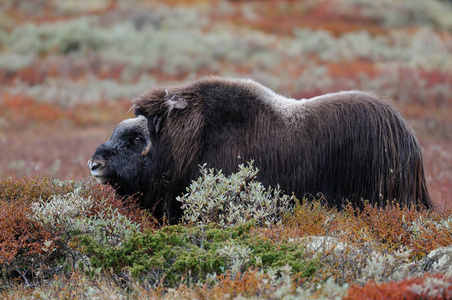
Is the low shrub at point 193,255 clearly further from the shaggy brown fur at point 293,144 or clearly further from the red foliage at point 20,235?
the shaggy brown fur at point 293,144

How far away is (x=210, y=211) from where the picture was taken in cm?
455

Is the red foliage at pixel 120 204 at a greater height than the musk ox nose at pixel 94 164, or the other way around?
the musk ox nose at pixel 94 164

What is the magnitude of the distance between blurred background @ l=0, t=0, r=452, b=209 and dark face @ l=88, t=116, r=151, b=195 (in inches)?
137

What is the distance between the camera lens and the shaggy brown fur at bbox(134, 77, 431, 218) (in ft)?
16.1

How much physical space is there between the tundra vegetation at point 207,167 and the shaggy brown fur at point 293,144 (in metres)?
0.23

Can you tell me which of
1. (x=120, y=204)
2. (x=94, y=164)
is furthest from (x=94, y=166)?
(x=120, y=204)

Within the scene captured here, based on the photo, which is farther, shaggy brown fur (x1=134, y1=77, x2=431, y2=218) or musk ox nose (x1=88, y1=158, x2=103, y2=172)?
musk ox nose (x1=88, y1=158, x2=103, y2=172)

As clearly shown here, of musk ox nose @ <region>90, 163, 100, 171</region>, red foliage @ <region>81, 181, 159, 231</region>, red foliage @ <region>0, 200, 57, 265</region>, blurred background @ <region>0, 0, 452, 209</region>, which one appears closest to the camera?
red foliage @ <region>0, 200, 57, 265</region>

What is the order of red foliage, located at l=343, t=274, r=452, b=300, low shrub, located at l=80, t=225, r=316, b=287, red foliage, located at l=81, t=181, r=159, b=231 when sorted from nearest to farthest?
red foliage, located at l=343, t=274, r=452, b=300 < low shrub, located at l=80, t=225, r=316, b=287 < red foliage, located at l=81, t=181, r=159, b=231

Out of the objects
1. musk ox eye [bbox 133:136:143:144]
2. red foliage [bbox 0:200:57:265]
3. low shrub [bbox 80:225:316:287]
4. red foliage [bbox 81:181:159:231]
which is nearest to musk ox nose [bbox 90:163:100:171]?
red foliage [bbox 81:181:159:231]

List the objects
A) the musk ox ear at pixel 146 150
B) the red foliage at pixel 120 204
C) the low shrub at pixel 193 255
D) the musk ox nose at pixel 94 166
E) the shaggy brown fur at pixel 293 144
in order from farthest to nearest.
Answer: the musk ox ear at pixel 146 150 < the musk ox nose at pixel 94 166 < the shaggy brown fur at pixel 293 144 < the red foliage at pixel 120 204 < the low shrub at pixel 193 255

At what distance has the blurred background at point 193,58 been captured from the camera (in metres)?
13.7

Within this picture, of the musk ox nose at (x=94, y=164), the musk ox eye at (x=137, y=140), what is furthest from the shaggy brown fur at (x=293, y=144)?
the musk ox nose at (x=94, y=164)

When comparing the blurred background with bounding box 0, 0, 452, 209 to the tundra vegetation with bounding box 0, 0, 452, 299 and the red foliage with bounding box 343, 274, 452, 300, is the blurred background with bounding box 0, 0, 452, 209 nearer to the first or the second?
the tundra vegetation with bounding box 0, 0, 452, 299
